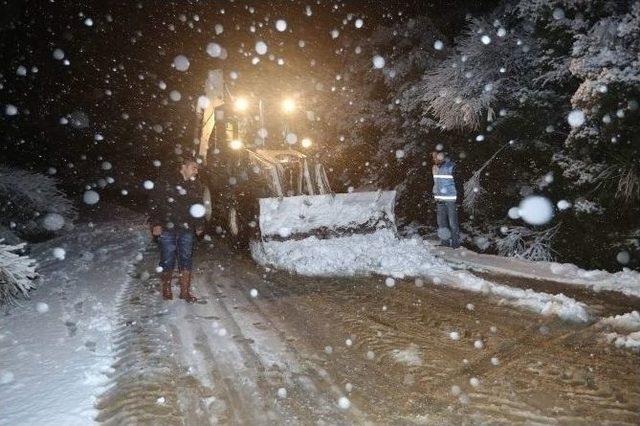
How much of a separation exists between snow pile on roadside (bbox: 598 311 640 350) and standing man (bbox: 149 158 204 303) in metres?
4.53

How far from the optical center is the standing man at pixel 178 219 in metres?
5.53

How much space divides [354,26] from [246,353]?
11.8 meters

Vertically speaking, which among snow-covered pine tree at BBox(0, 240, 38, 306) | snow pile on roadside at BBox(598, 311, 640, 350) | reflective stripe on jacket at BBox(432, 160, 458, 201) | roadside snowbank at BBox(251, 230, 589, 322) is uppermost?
reflective stripe on jacket at BBox(432, 160, 458, 201)

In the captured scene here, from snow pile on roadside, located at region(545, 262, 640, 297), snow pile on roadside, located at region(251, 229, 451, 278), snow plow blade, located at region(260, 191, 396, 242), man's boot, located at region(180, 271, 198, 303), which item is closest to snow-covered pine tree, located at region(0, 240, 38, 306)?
man's boot, located at region(180, 271, 198, 303)

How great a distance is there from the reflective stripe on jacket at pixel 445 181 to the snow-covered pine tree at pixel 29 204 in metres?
10.9

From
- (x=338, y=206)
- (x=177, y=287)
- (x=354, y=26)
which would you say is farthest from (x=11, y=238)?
(x=354, y=26)

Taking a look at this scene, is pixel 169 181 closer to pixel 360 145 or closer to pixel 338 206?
pixel 338 206

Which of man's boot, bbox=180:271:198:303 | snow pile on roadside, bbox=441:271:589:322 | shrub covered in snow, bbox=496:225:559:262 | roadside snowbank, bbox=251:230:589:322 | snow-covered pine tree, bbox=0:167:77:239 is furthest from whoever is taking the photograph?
snow-covered pine tree, bbox=0:167:77:239

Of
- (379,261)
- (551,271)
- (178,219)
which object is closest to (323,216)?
(379,261)

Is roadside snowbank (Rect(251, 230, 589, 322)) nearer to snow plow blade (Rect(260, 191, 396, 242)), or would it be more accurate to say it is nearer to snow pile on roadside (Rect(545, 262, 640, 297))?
snow plow blade (Rect(260, 191, 396, 242))

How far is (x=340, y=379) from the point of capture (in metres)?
3.29

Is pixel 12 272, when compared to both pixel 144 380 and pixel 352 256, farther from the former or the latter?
pixel 352 256

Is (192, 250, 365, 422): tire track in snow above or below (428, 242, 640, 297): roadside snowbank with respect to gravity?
below

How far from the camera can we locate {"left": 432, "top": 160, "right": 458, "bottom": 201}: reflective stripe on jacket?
25.6 ft
